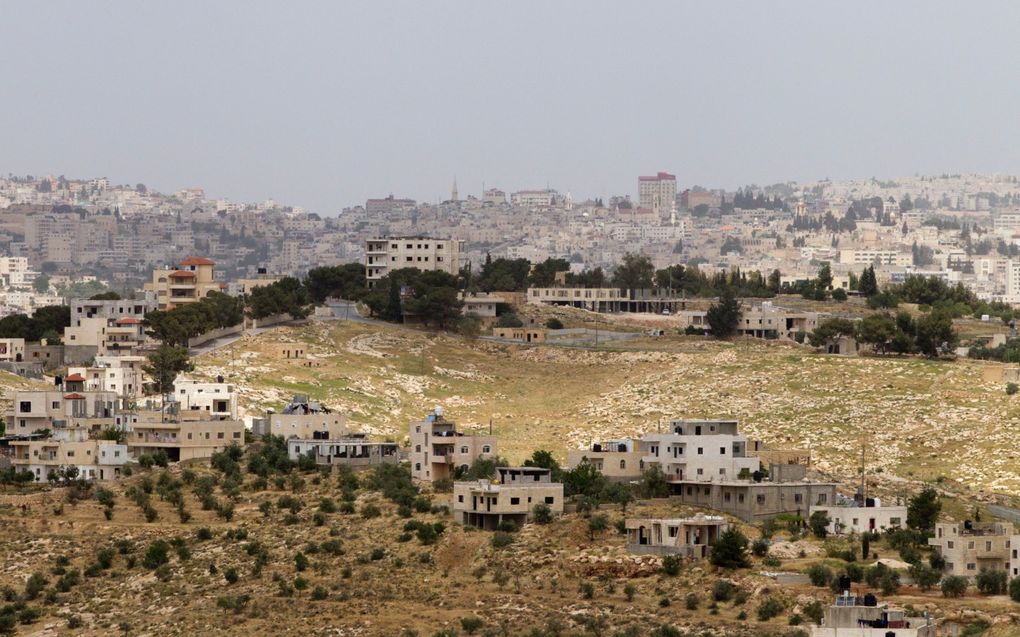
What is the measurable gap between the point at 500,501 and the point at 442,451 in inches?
250

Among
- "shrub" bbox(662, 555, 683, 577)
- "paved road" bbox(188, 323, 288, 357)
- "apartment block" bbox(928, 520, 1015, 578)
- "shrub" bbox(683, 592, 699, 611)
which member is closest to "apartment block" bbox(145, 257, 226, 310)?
"paved road" bbox(188, 323, 288, 357)

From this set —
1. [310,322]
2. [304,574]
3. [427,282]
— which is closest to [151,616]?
[304,574]

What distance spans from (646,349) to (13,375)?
24421 millimetres

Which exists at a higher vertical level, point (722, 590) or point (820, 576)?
point (820, 576)

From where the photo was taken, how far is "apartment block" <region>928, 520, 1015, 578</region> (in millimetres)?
50156

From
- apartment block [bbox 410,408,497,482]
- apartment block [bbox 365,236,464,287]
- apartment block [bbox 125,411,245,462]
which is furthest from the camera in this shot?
apartment block [bbox 365,236,464,287]

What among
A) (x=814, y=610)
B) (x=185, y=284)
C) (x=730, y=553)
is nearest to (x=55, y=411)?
(x=730, y=553)

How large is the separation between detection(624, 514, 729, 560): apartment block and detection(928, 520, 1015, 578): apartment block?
4.82 metres

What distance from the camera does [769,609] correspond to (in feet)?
156

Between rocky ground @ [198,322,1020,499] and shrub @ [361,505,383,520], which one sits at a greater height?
rocky ground @ [198,322,1020,499]

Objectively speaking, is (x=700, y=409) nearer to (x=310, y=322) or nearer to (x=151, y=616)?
(x=310, y=322)

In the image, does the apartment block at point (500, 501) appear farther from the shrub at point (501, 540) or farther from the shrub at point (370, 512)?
the shrub at point (370, 512)

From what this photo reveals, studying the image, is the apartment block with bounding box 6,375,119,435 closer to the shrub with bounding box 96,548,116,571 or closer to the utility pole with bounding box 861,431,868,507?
the shrub with bounding box 96,548,116,571

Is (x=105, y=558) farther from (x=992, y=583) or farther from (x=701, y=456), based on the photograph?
(x=992, y=583)
